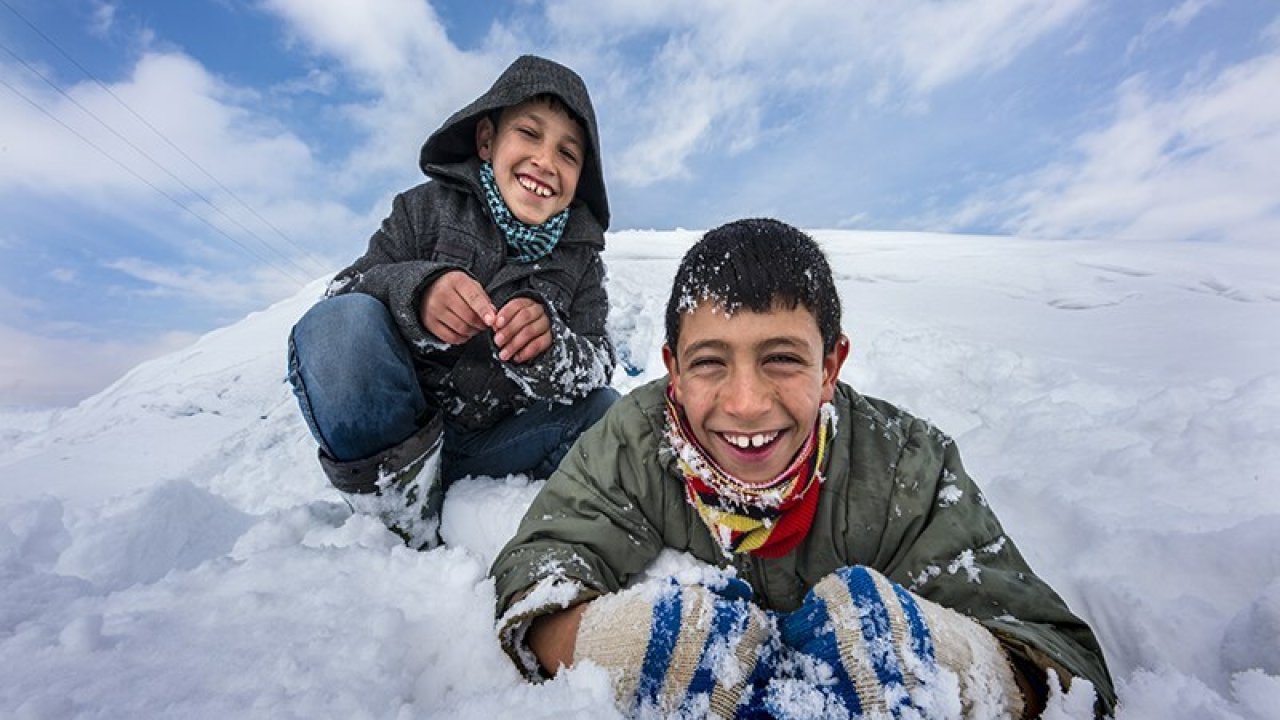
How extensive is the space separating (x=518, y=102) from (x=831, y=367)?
1286mm

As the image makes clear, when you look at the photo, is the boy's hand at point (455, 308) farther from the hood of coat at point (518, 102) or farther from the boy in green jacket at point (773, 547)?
the hood of coat at point (518, 102)

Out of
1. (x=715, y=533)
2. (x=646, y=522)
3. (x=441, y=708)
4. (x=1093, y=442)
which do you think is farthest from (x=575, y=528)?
(x=1093, y=442)

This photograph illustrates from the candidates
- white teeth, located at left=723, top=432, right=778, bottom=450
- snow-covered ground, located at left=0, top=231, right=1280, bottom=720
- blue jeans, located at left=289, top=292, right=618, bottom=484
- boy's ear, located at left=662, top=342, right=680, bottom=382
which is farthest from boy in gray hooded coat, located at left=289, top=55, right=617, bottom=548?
white teeth, located at left=723, top=432, right=778, bottom=450

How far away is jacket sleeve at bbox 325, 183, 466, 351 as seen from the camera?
5.17 feet

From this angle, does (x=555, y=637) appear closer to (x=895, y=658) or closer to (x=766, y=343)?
(x=895, y=658)

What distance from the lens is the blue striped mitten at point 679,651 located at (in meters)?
0.83

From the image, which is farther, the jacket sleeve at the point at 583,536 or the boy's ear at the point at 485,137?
the boy's ear at the point at 485,137

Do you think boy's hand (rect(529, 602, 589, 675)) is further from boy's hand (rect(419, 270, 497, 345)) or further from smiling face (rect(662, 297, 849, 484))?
boy's hand (rect(419, 270, 497, 345))

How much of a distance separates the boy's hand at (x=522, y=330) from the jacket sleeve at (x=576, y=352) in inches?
1.5

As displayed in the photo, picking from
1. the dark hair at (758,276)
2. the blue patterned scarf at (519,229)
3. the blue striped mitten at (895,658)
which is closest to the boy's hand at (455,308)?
the blue patterned scarf at (519,229)

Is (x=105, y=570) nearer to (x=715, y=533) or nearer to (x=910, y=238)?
(x=715, y=533)

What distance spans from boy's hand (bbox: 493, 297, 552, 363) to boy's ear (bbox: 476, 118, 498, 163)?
2.37ft

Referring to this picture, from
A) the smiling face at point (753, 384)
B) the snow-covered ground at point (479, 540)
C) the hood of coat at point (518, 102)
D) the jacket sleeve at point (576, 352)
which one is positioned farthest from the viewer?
the hood of coat at point (518, 102)

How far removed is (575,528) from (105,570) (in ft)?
3.32
